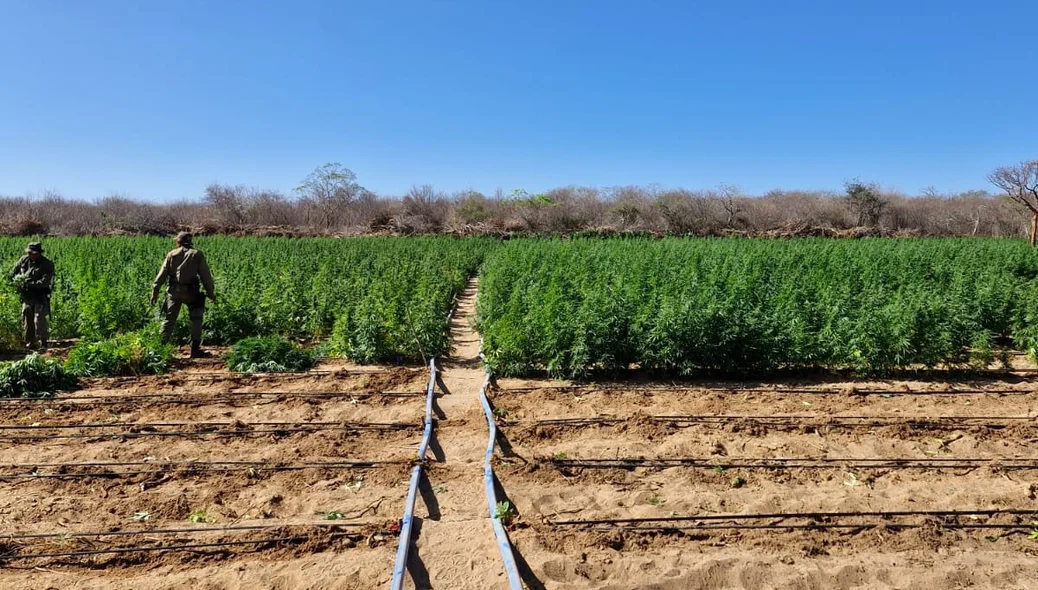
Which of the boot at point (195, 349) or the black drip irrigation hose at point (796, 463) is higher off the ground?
the boot at point (195, 349)

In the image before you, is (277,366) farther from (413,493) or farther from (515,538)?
(515,538)

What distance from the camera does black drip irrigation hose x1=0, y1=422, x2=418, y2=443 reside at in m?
6.26

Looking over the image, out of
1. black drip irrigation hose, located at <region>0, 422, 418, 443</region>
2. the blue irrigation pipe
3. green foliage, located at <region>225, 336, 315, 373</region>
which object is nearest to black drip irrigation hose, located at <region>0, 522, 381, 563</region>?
the blue irrigation pipe

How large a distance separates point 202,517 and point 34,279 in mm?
7905

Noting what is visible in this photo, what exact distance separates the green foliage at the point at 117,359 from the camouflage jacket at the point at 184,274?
3.38 feet

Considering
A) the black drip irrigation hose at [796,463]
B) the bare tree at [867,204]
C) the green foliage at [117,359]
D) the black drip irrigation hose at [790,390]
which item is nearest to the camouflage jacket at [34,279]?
the green foliage at [117,359]

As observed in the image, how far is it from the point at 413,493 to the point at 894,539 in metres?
3.68

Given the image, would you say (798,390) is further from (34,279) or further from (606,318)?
(34,279)

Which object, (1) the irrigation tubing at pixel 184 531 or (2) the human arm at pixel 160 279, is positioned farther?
(2) the human arm at pixel 160 279

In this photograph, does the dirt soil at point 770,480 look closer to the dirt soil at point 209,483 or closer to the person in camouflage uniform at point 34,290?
the dirt soil at point 209,483

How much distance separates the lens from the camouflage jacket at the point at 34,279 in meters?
9.92

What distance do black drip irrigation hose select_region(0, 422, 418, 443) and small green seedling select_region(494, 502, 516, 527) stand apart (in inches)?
81.9

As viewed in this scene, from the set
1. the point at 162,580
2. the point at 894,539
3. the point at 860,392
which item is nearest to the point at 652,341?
the point at 860,392

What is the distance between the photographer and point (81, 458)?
5793 millimetres
